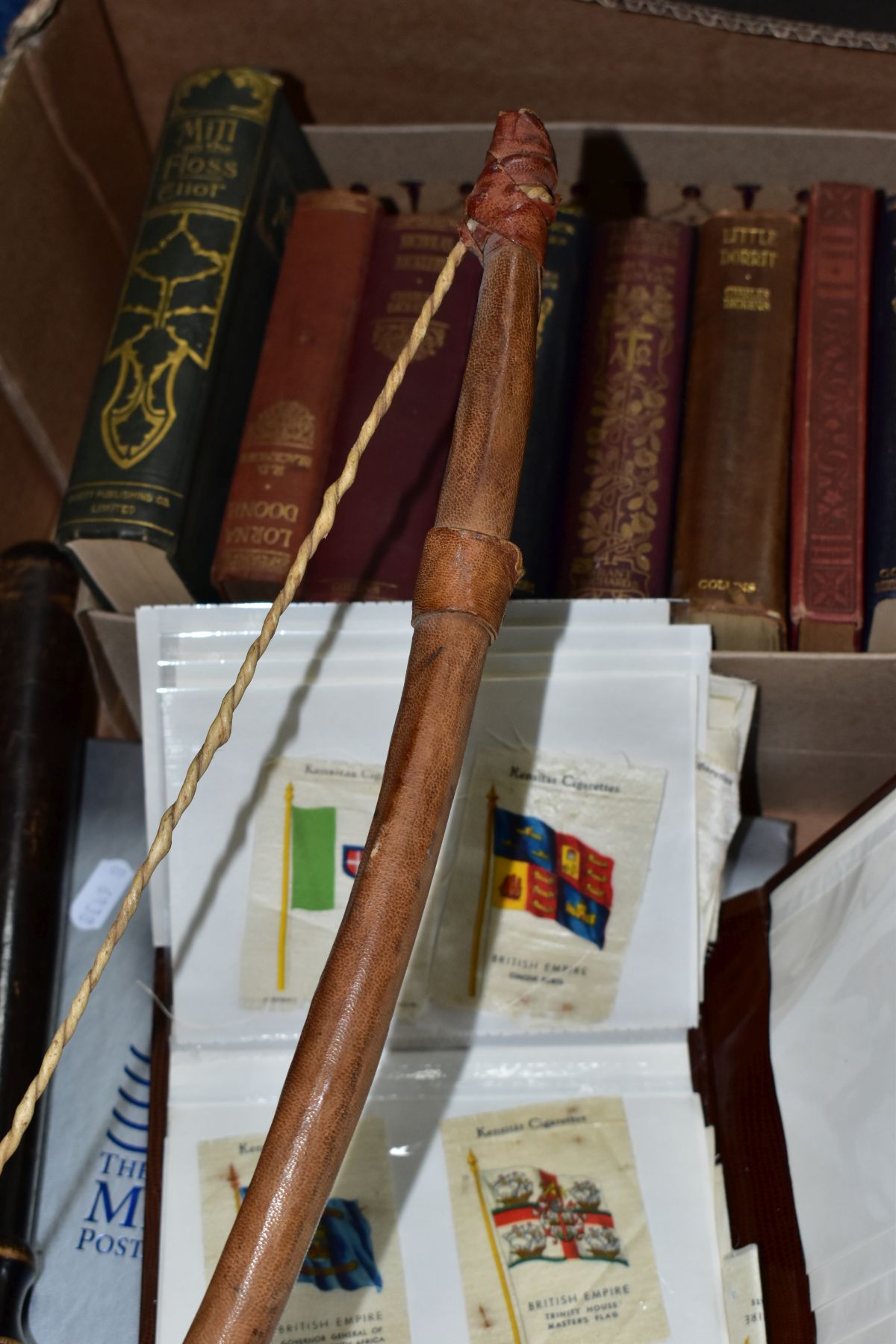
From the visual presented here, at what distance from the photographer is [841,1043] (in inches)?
25.7

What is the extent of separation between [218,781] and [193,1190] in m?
0.25

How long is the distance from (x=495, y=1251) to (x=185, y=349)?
2.05 ft

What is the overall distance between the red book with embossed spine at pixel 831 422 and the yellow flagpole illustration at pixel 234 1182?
0.50 m

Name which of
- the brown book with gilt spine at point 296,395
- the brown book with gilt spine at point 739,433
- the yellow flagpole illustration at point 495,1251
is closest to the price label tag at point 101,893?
the brown book with gilt spine at point 296,395

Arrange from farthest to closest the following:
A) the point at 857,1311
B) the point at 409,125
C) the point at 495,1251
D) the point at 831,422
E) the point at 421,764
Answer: the point at 409,125, the point at 831,422, the point at 495,1251, the point at 857,1311, the point at 421,764

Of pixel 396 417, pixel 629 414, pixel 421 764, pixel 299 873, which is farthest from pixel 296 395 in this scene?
pixel 421 764

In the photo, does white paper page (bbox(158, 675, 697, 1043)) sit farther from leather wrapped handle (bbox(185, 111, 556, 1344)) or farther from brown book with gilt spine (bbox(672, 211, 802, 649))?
leather wrapped handle (bbox(185, 111, 556, 1344))

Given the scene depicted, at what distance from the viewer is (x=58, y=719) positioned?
2.82ft

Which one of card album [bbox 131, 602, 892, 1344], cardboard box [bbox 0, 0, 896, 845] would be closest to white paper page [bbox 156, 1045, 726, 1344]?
card album [bbox 131, 602, 892, 1344]

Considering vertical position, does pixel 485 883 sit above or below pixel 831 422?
below

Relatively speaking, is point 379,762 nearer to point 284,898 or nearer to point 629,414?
point 284,898

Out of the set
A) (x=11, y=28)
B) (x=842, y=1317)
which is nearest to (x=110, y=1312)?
(x=842, y=1317)

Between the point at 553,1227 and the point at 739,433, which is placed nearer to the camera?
the point at 553,1227

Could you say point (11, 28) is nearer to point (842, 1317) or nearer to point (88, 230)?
point (88, 230)
